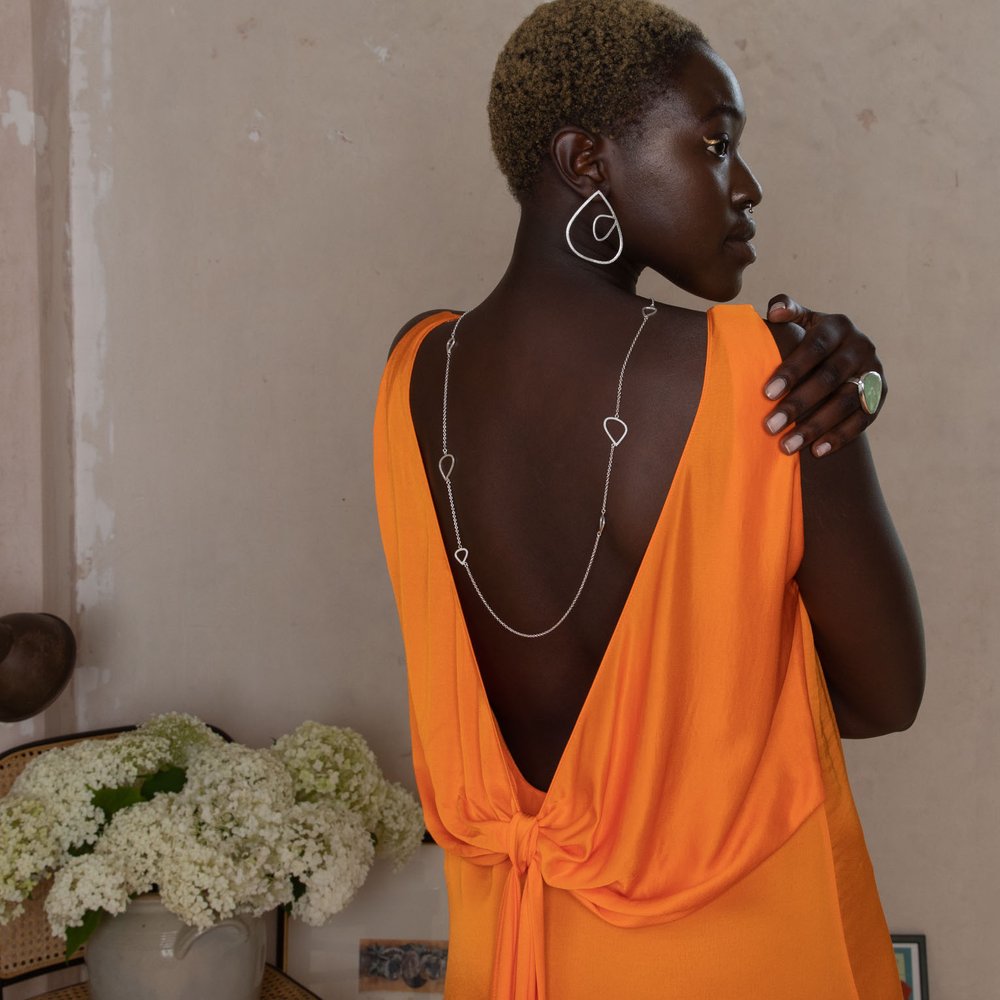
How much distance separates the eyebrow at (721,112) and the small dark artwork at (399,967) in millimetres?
1847

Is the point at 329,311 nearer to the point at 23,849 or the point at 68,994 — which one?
the point at 23,849

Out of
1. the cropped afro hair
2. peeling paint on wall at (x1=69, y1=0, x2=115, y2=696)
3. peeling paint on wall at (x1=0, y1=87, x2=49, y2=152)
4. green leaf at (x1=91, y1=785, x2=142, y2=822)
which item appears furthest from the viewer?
peeling paint on wall at (x1=69, y1=0, x2=115, y2=696)

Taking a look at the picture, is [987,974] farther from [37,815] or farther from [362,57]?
[362,57]

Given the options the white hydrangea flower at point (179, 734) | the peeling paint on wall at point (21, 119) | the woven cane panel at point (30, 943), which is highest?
the peeling paint on wall at point (21, 119)

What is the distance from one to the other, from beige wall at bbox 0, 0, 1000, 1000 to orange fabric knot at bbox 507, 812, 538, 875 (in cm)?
125

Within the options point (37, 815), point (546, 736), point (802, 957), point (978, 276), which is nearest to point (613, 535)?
point (546, 736)

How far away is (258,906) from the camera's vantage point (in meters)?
1.76

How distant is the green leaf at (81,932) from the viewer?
1.71m

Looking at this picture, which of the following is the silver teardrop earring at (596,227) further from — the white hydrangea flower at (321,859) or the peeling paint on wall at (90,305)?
the peeling paint on wall at (90,305)

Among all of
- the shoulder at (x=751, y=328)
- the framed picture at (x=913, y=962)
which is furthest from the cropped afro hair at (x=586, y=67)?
the framed picture at (x=913, y=962)

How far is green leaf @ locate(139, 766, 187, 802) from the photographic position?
188cm

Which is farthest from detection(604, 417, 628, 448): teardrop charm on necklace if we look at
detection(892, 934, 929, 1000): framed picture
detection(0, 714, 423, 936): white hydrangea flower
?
detection(892, 934, 929, 1000): framed picture

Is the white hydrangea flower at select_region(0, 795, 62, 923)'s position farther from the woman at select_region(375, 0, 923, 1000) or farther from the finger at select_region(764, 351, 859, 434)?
the finger at select_region(764, 351, 859, 434)

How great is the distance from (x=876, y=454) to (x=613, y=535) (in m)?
1.48
